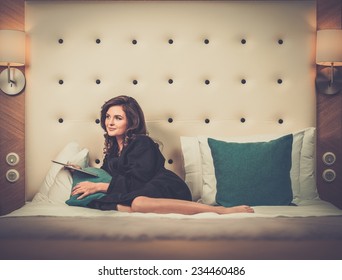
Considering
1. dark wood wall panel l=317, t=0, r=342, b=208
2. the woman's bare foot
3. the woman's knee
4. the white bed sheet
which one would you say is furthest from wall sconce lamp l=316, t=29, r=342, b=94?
the woman's knee

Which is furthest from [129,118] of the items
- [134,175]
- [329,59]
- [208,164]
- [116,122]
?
[329,59]

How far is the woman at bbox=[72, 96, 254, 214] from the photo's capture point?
2.14m

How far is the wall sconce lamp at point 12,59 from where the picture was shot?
2715 mm

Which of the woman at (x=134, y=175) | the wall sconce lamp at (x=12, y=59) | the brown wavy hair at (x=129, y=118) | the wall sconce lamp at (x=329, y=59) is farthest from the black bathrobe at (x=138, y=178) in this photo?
the wall sconce lamp at (x=329, y=59)

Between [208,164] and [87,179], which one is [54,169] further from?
[208,164]

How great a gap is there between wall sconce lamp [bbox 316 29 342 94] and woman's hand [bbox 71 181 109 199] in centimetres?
146

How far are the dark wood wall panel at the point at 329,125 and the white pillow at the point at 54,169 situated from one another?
1.48 meters

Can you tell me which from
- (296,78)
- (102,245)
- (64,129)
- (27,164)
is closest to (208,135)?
(296,78)

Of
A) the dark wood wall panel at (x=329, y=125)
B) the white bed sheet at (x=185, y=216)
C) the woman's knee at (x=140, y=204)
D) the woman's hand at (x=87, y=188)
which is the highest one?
the dark wood wall panel at (x=329, y=125)

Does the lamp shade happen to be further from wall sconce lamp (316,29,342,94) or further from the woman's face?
wall sconce lamp (316,29,342,94)

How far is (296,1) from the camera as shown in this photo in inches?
113

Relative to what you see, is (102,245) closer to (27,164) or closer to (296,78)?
(27,164)

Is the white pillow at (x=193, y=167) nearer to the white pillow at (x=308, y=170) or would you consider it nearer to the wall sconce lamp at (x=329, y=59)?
the white pillow at (x=308, y=170)
